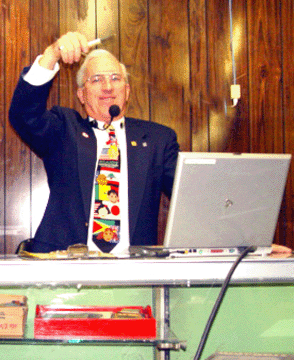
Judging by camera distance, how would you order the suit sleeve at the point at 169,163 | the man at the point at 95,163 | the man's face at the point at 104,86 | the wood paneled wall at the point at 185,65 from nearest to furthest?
the man at the point at 95,163 → the suit sleeve at the point at 169,163 → the man's face at the point at 104,86 → the wood paneled wall at the point at 185,65

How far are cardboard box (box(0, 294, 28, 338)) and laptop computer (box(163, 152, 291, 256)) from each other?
0.34 m

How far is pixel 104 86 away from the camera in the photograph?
89.4 inches

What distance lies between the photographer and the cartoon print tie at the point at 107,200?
2.01m

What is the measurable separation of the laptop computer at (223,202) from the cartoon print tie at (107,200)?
89 centimetres

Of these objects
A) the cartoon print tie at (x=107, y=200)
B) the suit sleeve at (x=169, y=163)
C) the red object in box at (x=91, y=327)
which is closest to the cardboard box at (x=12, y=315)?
the red object in box at (x=91, y=327)

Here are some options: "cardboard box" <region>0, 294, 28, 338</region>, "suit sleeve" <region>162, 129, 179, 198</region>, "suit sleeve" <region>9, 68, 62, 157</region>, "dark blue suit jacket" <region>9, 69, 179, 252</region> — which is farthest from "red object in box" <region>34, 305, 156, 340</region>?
"suit sleeve" <region>162, 129, 179, 198</region>

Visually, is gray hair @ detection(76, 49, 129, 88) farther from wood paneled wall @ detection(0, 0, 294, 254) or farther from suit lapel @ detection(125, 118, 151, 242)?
suit lapel @ detection(125, 118, 151, 242)

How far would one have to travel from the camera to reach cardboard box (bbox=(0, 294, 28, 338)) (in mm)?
923

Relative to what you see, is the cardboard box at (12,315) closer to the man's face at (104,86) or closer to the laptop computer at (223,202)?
the laptop computer at (223,202)

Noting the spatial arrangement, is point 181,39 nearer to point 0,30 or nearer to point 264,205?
point 0,30

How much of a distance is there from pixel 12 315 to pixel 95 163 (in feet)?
3.88

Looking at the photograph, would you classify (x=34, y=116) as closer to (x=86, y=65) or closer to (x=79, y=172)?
(x=79, y=172)

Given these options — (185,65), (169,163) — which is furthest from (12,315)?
(185,65)

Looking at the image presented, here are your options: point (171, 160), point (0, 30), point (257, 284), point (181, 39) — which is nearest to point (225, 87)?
point (181, 39)
